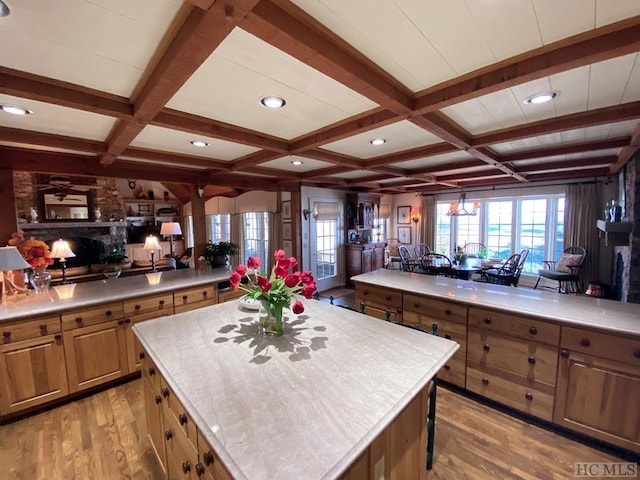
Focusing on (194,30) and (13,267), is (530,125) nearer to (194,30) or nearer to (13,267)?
(194,30)

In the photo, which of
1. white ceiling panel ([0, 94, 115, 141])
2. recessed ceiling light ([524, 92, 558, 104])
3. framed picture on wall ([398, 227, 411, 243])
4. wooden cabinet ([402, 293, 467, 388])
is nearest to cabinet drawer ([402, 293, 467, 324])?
wooden cabinet ([402, 293, 467, 388])

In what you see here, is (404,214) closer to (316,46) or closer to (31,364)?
(316,46)

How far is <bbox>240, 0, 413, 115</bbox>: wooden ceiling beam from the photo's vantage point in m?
0.95

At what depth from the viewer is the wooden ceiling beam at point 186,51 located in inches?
34.2

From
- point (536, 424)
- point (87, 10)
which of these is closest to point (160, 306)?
point (87, 10)

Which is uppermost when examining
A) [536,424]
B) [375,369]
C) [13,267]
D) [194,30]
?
[194,30]

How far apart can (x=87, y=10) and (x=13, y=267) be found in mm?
2312

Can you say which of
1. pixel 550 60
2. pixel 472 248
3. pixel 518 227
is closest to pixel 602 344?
pixel 550 60

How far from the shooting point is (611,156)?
3512 millimetres

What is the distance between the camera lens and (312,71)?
1.39 m

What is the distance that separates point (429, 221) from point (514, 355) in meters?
5.68

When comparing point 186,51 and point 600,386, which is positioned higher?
point 186,51

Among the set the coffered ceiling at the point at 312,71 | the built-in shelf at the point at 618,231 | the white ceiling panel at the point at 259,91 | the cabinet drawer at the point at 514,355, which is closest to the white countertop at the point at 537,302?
the cabinet drawer at the point at 514,355

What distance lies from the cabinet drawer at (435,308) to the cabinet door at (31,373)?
318 centimetres
